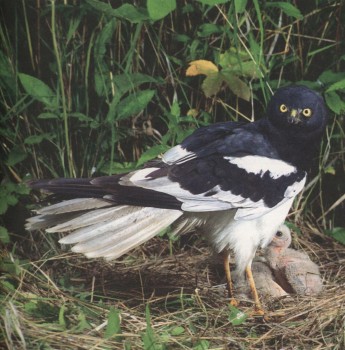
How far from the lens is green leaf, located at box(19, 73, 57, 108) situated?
2476mm

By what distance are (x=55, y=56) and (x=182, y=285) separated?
75 centimetres

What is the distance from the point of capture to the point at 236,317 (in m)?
2.40

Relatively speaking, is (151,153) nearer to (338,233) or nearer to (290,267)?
(290,267)

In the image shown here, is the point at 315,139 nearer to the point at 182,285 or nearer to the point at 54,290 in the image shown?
the point at 182,285

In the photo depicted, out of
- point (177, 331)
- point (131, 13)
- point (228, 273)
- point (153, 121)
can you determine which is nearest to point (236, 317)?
point (177, 331)

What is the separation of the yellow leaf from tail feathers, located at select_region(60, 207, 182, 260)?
466mm

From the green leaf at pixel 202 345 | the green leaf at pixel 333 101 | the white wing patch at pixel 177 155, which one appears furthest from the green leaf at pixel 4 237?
the green leaf at pixel 333 101

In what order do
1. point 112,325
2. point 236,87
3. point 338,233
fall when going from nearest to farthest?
point 112,325 < point 236,87 < point 338,233

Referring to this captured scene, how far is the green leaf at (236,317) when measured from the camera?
2383mm

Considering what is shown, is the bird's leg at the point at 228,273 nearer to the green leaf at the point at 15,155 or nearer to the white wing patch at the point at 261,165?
the white wing patch at the point at 261,165

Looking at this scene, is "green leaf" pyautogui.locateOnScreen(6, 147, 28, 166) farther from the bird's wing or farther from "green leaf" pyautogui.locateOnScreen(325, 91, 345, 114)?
"green leaf" pyautogui.locateOnScreen(325, 91, 345, 114)

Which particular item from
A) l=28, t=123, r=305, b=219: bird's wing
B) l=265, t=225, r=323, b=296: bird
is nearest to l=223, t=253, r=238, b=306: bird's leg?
l=265, t=225, r=323, b=296: bird

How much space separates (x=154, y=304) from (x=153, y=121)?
54cm

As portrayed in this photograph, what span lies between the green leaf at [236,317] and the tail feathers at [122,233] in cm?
29
